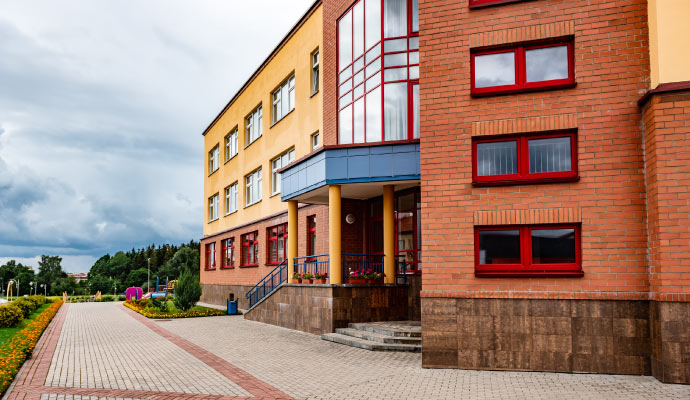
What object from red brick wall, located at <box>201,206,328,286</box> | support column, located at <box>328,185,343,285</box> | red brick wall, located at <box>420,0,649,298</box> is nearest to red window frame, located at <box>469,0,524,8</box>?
red brick wall, located at <box>420,0,649,298</box>

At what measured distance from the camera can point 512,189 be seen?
11.5 m

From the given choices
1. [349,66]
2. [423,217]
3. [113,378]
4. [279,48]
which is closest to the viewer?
[113,378]

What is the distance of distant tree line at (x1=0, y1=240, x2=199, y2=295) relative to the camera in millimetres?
107250

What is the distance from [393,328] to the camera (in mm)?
14164

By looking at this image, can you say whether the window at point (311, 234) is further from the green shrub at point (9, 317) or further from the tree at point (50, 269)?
Result: the tree at point (50, 269)

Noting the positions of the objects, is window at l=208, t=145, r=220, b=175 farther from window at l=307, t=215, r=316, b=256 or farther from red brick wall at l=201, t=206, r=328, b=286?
window at l=307, t=215, r=316, b=256

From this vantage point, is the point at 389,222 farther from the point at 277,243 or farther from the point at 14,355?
the point at 277,243

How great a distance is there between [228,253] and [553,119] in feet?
82.7

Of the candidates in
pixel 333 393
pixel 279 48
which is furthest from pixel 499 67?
pixel 279 48

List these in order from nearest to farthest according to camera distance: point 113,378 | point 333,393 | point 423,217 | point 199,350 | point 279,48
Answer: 1. point 333,393
2. point 113,378
3. point 423,217
4. point 199,350
5. point 279,48

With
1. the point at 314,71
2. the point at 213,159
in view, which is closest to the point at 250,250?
the point at 314,71

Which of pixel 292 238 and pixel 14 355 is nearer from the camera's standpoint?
pixel 14 355

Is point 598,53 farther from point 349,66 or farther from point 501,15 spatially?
point 349,66

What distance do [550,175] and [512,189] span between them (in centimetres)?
75
